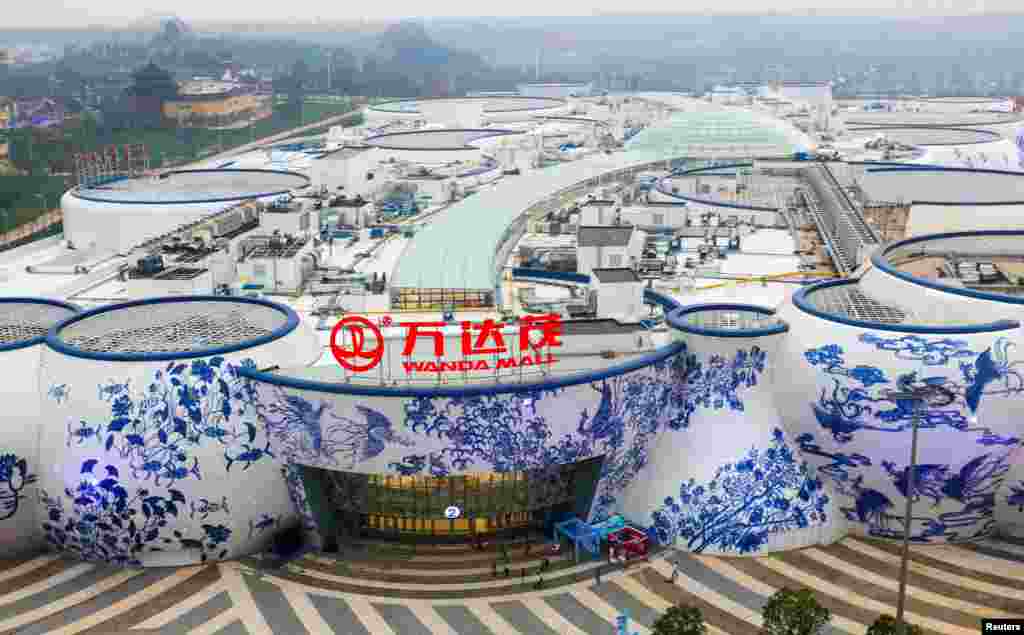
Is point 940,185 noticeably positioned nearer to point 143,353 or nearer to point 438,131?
point 143,353

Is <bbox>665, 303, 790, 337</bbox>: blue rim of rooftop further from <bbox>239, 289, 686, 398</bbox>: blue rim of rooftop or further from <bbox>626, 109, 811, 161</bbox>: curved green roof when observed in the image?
<bbox>626, 109, 811, 161</bbox>: curved green roof

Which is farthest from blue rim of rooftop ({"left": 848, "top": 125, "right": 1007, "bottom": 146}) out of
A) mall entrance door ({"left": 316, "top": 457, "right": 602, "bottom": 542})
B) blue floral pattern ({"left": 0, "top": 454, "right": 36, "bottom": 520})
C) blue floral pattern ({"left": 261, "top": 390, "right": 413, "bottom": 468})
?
blue floral pattern ({"left": 0, "top": 454, "right": 36, "bottom": 520})

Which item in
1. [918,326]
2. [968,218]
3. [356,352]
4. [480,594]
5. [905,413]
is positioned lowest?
[480,594]

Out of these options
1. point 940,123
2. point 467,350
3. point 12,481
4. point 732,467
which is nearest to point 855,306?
point 732,467

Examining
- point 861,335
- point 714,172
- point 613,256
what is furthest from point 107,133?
point 861,335

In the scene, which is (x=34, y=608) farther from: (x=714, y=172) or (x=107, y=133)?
(x=107, y=133)

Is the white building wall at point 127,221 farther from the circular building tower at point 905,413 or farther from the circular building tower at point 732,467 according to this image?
the circular building tower at point 905,413
